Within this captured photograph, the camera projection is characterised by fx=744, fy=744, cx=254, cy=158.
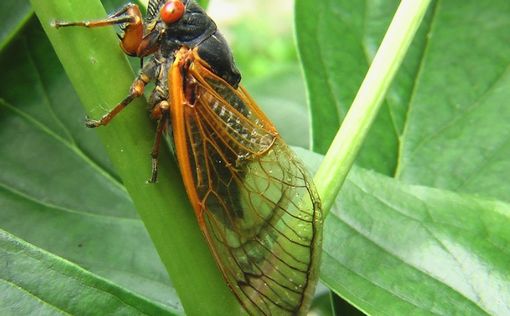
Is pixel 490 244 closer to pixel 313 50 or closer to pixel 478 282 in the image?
pixel 478 282

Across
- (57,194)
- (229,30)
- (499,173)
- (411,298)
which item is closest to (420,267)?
(411,298)

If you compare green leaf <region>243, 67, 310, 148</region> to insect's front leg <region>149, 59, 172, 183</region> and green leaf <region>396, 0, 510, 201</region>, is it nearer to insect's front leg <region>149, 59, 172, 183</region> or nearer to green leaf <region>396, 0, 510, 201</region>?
green leaf <region>396, 0, 510, 201</region>

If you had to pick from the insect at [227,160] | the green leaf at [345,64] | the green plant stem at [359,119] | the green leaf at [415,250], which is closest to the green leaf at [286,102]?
the green leaf at [345,64]

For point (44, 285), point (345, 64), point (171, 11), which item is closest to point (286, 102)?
point (345, 64)

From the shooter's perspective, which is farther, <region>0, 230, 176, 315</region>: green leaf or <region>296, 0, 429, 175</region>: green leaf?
<region>296, 0, 429, 175</region>: green leaf

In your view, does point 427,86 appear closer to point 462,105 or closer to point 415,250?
point 462,105

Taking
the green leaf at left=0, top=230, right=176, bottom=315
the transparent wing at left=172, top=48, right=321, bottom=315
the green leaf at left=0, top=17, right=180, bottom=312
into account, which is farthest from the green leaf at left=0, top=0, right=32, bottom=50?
the green leaf at left=0, top=230, right=176, bottom=315

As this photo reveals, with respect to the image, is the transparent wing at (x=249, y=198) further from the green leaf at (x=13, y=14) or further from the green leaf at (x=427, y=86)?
the green leaf at (x=13, y=14)

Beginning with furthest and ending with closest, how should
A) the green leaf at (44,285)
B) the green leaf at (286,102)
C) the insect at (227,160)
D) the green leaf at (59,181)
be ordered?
the green leaf at (286,102) < the green leaf at (59,181) < the insect at (227,160) < the green leaf at (44,285)
